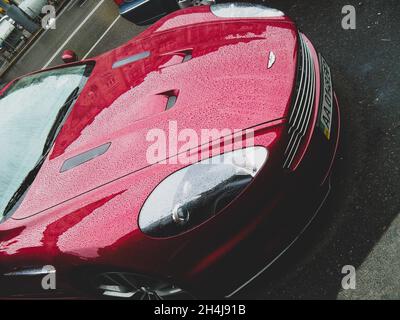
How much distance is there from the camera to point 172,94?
2820mm

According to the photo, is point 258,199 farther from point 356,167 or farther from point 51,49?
point 51,49

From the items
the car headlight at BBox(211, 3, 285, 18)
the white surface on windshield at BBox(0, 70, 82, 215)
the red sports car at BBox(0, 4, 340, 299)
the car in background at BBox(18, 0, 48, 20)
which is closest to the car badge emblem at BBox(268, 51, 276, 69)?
the red sports car at BBox(0, 4, 340, 299)

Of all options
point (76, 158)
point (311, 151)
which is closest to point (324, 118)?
point (311, 151)

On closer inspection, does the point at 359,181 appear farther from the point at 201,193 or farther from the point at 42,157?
the point at 42,157

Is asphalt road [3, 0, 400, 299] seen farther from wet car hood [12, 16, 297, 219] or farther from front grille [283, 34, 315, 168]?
wet car hood [12, 16, 297, 219]

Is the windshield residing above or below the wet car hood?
above

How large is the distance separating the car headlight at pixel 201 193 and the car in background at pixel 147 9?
2821mm

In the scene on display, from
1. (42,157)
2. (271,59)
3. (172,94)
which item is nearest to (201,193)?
(172,94)

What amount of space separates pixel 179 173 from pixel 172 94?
25.3 inches

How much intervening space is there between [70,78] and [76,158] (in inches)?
42.3

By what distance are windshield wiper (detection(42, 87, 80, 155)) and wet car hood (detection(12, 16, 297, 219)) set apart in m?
0.06

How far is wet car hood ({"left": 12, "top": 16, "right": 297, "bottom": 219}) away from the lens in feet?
8.36

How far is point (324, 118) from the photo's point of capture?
2781 mm

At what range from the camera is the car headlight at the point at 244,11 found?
327 centimetres
